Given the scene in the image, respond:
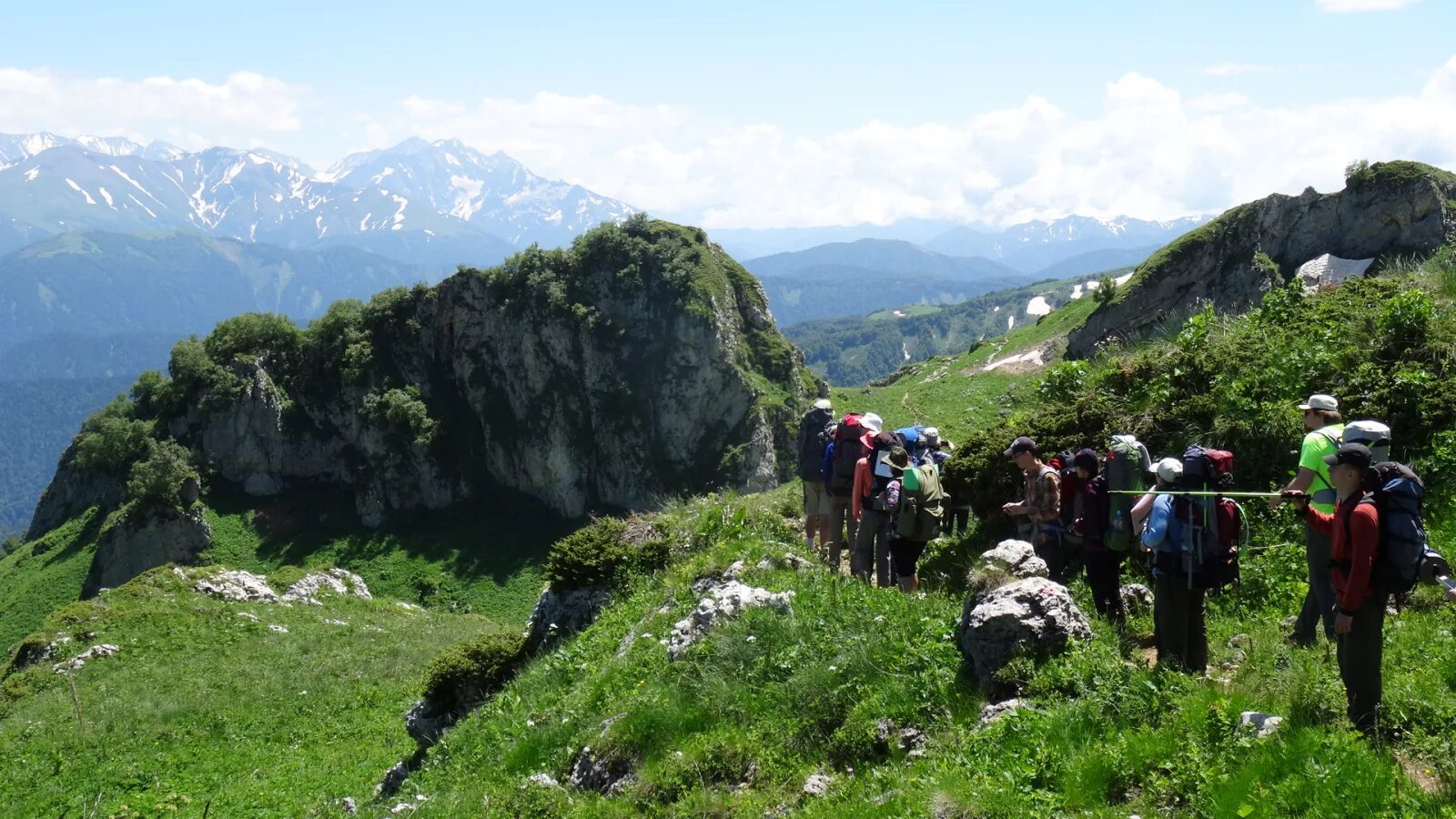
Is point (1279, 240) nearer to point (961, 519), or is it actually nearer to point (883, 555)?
point (961, 519)

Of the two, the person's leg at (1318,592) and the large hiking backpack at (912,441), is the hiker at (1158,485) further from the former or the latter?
the large hiking backpack at (912,441)

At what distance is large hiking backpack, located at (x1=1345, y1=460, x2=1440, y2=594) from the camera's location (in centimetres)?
616

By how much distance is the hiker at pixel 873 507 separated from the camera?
1219 centimetres

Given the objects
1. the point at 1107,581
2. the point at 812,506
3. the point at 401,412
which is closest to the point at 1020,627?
the point at 1107,581

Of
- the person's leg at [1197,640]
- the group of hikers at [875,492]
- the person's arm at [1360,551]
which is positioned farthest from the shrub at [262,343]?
the person's arm at [1360,551]

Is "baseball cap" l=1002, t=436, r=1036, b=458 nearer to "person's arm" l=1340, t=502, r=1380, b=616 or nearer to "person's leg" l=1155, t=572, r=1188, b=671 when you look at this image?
"person's leg" l=1155, t=572, r=1188, b=671

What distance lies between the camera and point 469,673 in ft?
49.0

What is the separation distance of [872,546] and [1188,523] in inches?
219

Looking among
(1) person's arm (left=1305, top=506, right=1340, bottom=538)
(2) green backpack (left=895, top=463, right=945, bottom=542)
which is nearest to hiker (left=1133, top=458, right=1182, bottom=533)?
(1) person's arm (left=1305, top=506, right=1340, bottom=538)

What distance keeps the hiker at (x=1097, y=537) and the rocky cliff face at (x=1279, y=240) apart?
30.8 meters

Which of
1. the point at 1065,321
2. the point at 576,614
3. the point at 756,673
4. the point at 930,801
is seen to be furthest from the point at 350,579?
the point at 1065,321

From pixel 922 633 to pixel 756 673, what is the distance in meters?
1.95

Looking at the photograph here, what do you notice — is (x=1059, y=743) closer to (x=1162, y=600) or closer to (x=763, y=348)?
(x=1162, y=600)

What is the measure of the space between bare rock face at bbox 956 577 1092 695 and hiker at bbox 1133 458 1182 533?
1183 millimetres
